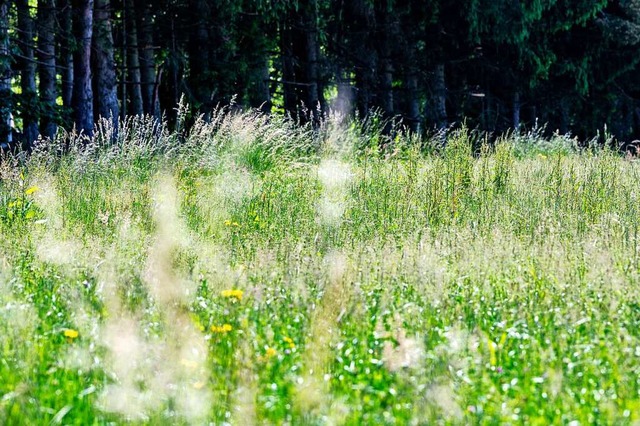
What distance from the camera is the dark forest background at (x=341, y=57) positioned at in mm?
15711

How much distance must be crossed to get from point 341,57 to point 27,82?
7652mm

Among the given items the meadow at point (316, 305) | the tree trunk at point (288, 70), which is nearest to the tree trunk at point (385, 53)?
the tree trunk at point (288, 70)

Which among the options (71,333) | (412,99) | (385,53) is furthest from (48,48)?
(71,333)

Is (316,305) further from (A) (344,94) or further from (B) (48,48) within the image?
(A) (344,94)

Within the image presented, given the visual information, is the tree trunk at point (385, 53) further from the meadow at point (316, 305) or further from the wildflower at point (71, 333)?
the wildflower at point (71, 333)

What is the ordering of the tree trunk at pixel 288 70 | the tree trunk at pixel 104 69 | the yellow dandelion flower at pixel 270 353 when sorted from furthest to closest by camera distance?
the tree trunk at pixel 288 70
the tree trunk at pixel 104 69
the yellow dandelion flower at pixel 270 353

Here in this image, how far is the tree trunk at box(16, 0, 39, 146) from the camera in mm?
11516

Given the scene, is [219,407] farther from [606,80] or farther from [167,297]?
[606,80]

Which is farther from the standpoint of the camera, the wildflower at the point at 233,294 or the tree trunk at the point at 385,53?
the tree trunk at the point at 385,53

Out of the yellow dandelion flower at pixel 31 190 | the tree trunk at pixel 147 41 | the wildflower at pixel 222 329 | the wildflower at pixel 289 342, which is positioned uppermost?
the tree trunk at pixel 147 41

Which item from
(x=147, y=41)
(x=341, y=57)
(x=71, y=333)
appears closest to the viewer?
(x=71, y=333)

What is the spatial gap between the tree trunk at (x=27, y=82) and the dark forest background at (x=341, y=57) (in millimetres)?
72

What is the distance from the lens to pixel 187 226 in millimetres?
6406

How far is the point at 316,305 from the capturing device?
4246 millimetres
